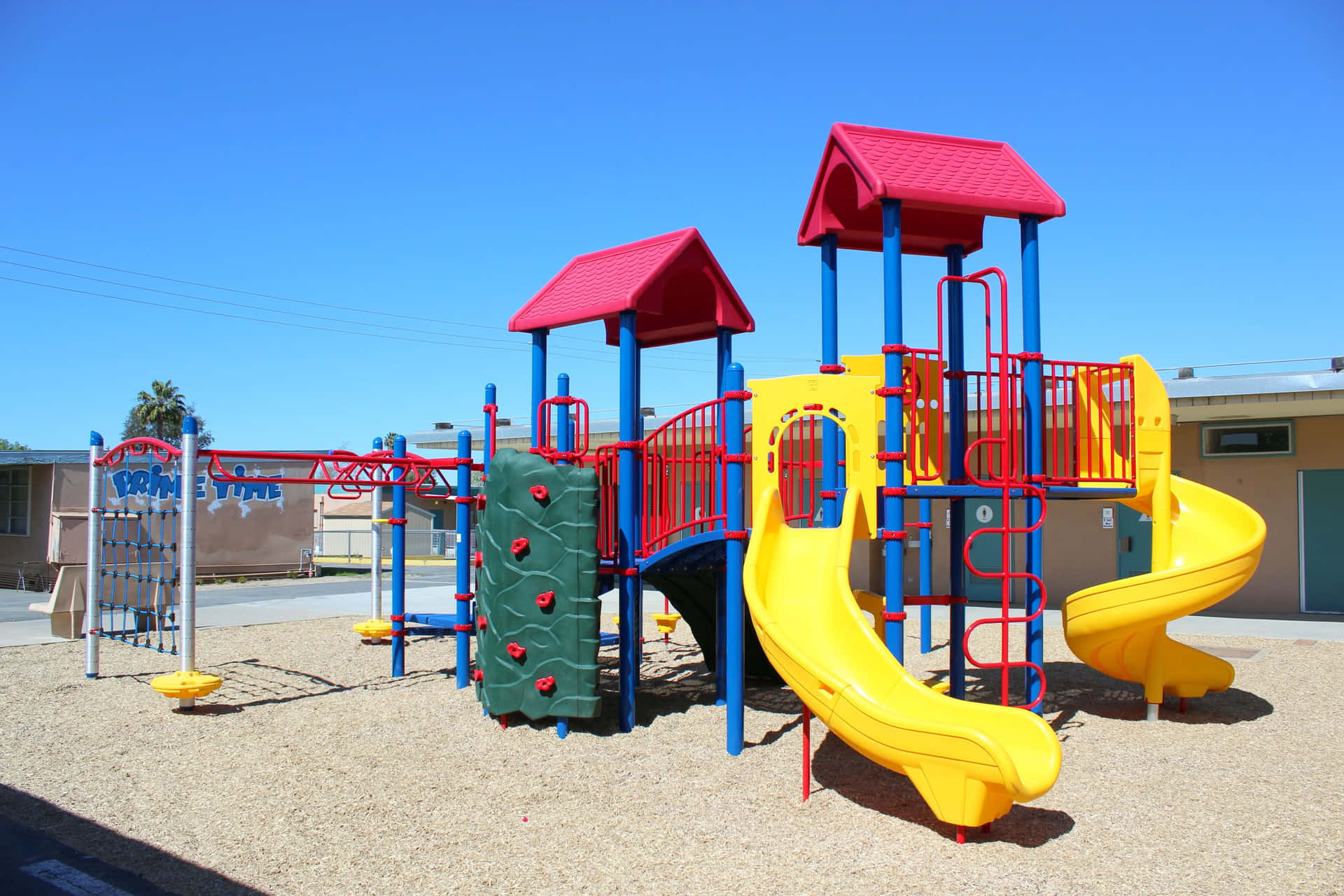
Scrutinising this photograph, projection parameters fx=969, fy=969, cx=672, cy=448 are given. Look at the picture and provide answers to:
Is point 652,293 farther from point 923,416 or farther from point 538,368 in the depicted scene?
point 923,416

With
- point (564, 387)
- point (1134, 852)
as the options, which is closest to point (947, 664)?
point (564, 387)

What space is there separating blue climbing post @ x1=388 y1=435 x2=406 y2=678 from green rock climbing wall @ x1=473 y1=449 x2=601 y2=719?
242 cm

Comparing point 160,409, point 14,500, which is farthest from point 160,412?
point 14,500

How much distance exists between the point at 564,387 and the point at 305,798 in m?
4.57

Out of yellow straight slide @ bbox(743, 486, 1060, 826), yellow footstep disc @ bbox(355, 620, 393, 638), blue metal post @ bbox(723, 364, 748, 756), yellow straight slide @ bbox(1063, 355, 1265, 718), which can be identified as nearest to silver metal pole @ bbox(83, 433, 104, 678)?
yellow footstep disc @ bbox(355, 620, 393, 638)

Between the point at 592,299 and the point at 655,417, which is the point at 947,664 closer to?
the point at 592,299

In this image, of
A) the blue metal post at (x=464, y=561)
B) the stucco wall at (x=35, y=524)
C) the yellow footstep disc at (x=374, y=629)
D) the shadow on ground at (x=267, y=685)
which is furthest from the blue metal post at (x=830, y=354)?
the stucco wall at (x=35, y=524)

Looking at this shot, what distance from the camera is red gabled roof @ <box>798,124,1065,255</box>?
7363 mm

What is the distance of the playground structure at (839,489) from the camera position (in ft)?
22.8

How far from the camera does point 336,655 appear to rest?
39.4 ft

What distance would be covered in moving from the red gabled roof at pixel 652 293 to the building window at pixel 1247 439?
35.9 ft

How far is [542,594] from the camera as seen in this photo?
307 inches

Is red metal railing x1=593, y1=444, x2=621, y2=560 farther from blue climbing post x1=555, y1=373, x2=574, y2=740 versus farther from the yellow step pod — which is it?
the yellow step pod

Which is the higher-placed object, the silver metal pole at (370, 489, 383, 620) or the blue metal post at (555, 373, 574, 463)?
the blue metal post at (555, 373, 574, 463)
